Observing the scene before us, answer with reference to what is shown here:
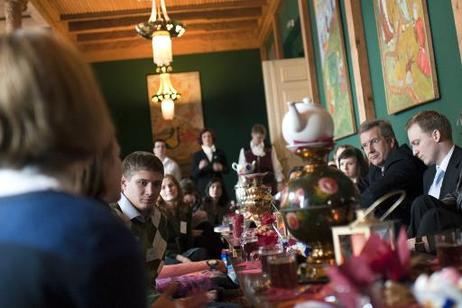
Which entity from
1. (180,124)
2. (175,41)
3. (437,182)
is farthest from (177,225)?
(175,41)

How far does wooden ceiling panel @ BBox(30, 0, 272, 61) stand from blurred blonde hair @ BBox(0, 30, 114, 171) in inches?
261

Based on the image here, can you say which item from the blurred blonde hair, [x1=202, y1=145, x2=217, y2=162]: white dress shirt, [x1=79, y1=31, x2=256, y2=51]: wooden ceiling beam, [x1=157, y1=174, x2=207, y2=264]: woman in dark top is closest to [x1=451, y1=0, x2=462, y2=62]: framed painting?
[x1=157, y1=174, x2=207, y2=264]: woman in dark top

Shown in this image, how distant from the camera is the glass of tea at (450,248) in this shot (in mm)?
1124

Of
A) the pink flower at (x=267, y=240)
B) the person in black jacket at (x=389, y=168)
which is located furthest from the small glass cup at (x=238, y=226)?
the pink flower at (x=267, y=240)

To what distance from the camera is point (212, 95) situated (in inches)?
368

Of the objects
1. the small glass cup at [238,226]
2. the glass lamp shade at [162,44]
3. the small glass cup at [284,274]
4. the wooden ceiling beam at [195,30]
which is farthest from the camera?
the wooden ceiling beam at [195,30]

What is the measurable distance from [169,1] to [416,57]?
4817 mm

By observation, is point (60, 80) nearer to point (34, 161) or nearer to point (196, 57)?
point (34, 161)

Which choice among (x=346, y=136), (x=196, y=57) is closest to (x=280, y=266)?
(x=346, y=136)

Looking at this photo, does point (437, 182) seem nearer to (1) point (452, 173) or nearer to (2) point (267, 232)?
(1) point (452, 173)

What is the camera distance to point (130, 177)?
2.30m

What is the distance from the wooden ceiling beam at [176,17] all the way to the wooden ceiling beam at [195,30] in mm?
546

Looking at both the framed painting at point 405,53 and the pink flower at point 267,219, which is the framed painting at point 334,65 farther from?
the pink flower at point 267,219

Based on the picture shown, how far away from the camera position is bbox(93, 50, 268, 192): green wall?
927 cm
